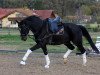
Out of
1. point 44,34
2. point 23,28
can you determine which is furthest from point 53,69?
point 23,28

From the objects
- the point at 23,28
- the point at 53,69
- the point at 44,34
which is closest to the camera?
the point at 53,69

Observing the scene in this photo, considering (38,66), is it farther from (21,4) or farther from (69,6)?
(21,4)

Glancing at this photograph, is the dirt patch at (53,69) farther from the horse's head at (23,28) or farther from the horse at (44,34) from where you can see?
the horse's head at (23,28)

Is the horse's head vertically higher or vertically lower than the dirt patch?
higher

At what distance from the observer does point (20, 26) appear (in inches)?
529

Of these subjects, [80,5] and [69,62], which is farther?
[80,5]

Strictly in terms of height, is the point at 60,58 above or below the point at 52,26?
below

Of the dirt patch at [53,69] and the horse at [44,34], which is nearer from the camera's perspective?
the dirt patch at [53,69]

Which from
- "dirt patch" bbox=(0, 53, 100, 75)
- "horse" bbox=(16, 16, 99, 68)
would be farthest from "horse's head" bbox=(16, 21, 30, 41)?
"dirt patch" bbox=(0, 53, 100, 75)

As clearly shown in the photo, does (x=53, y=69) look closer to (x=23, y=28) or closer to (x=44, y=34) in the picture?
Answer: (x=44, y=34)

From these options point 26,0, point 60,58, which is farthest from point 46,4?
point 60,58

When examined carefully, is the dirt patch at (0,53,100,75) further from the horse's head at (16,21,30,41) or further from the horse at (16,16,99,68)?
the horse's head at (16,21,30,41)

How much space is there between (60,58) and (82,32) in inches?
104

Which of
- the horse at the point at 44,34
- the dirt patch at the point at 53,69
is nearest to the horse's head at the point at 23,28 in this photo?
the horse at the point at 44,34
